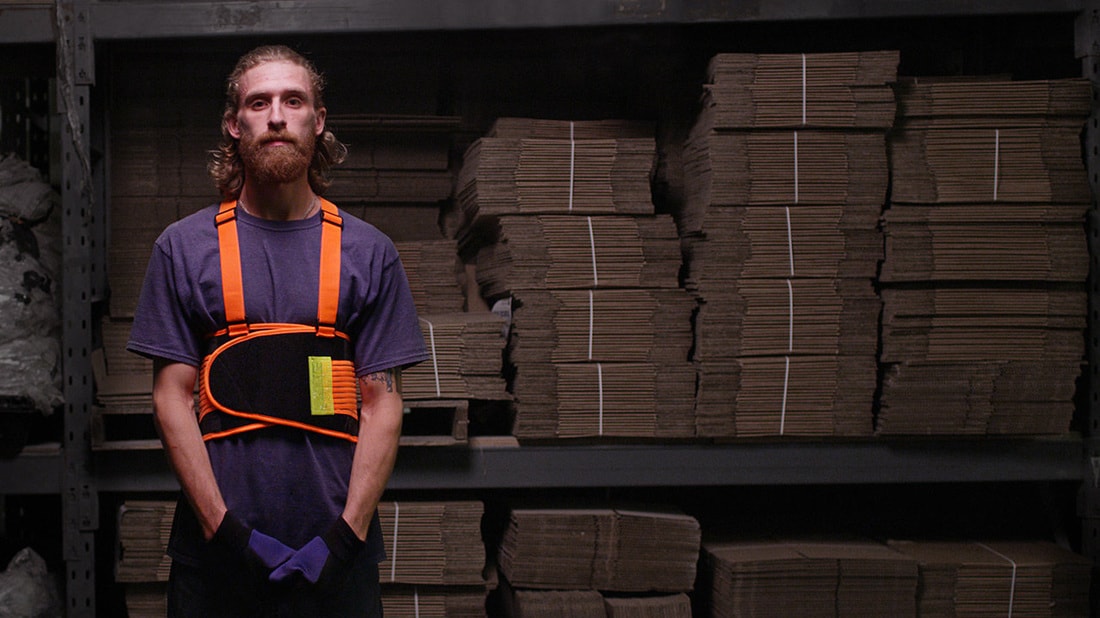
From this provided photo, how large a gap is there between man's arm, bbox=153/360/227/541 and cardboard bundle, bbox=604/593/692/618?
5.97 feet

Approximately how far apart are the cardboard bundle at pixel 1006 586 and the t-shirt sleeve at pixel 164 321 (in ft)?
8.99

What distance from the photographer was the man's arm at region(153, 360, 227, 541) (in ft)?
6.34

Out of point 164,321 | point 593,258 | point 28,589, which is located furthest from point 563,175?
point 28,589

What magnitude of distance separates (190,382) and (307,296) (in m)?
0.32

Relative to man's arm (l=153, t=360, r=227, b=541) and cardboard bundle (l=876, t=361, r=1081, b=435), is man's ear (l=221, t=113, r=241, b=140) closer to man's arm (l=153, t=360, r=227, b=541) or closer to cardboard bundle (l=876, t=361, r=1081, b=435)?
man's arm (l=153, t=360, r=227, b=541)

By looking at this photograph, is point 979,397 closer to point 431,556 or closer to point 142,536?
point 431,556

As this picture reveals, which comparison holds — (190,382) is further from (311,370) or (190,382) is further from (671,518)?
(671,518)

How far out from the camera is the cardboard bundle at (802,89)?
3.41 meters

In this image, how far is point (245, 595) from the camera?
6.51 ft

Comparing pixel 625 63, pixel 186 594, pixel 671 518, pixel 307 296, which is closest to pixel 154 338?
pixel 307 296

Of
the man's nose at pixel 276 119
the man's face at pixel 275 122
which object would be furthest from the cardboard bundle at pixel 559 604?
the man's nose at pixel 276 119

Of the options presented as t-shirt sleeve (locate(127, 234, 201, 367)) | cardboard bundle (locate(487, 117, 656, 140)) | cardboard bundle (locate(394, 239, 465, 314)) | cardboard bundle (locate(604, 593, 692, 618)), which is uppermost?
cardboard bundle (locate(487, 117, 656, 140))

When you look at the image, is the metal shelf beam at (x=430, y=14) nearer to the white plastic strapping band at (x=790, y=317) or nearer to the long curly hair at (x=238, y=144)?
the white plastic strapping band at (x=790, y=317)

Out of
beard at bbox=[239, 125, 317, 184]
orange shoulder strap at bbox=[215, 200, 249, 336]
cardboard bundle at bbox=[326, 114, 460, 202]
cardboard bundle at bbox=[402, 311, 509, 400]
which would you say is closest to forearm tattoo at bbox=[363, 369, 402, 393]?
orange shoulder strap at bbox=[215, 200, 249, 336]
